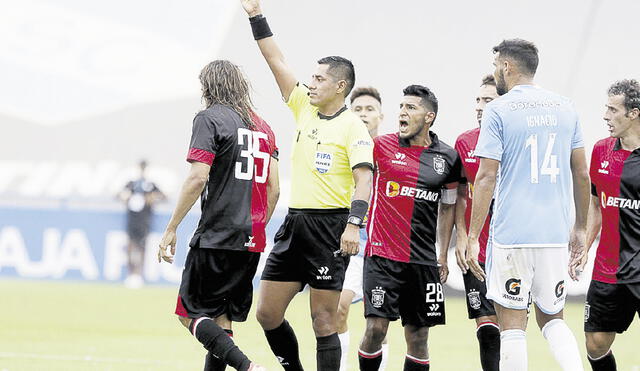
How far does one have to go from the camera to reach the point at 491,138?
22.1 feet

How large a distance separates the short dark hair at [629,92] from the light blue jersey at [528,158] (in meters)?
0.90

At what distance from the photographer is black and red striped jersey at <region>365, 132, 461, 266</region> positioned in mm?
7816

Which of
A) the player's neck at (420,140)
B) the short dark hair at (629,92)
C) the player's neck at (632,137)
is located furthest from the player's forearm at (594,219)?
the player's neck at (420,140)

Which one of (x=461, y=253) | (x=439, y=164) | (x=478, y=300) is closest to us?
(x=461, y=253)

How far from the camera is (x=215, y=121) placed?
7.26 metres

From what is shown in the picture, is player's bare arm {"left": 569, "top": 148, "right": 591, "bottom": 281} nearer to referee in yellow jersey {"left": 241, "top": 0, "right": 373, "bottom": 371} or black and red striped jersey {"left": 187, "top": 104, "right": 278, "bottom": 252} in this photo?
referee in yellow jersey {"left": 241, "top": 0, "right": 373, "bottom": 371}

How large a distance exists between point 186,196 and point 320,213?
1035 millimetres

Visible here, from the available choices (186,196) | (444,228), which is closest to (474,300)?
(444,228)

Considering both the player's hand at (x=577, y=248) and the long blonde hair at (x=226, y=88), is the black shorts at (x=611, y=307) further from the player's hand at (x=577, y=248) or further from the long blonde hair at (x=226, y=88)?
the long blonde hair at (x=226, y=88)

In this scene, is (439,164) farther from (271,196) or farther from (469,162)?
(271,196)

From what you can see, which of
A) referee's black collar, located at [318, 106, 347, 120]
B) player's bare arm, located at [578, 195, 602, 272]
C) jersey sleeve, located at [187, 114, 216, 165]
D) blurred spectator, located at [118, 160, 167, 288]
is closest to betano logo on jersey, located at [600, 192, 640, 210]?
player's bare arm, located at [578, 195, 602, 272]

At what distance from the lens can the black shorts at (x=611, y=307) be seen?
7613 mm

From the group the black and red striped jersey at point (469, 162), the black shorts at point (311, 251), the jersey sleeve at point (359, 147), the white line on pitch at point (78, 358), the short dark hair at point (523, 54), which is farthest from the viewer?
the white line on pitch at point (78, 358)

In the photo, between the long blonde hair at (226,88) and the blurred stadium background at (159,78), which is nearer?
the long blonde hair at (226,88)
